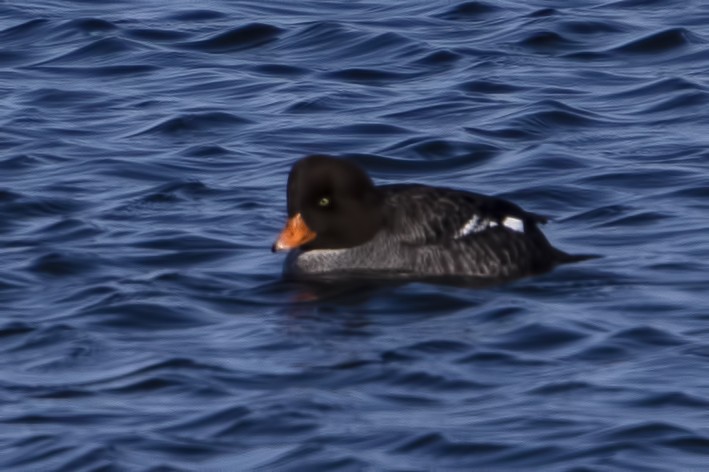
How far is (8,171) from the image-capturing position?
14.7 meters

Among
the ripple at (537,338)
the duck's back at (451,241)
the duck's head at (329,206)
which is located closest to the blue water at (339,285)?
the ripple at (537,338)

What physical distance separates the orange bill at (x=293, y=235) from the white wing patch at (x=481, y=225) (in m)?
0.89

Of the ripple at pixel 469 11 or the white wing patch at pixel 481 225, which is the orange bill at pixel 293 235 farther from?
the ripple at pixel 469 11

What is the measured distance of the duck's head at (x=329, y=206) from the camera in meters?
11.8

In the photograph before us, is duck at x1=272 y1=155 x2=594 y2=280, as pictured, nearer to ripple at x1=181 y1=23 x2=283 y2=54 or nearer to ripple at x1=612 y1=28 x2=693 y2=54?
ripple at x1=612 y1=28 x2=693 y2=54

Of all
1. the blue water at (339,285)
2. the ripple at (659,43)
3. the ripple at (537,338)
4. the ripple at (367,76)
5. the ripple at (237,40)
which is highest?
the ripple at (237,40)

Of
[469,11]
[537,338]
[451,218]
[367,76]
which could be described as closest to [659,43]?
[469,11]

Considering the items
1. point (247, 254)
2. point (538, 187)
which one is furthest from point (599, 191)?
point (247, 254)

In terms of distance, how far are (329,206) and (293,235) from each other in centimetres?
28

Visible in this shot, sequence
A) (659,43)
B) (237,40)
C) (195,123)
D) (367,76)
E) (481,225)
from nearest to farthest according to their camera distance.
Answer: (481,225)
(195,123)
(367,76)
(659,43)
(237,40)

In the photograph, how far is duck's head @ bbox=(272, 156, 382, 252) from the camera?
1179 centimetres

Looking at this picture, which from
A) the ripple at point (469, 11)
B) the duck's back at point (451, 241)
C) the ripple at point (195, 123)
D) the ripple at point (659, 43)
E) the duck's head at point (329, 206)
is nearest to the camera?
the duck's head at point (329, 206)

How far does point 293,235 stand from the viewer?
12.0 meters

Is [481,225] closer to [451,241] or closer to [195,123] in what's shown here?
[451,241]
